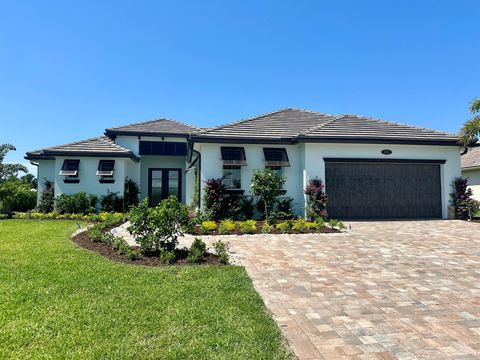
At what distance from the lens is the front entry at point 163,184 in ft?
68.0

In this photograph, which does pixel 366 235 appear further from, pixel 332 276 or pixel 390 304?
pixel 390 304

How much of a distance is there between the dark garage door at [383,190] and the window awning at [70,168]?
1343 centimetres

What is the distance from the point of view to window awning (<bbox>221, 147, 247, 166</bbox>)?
13.8 meters

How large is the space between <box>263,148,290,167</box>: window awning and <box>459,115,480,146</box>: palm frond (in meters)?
8.12

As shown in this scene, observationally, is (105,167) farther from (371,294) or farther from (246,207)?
(371,294)

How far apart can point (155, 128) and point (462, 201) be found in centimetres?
1878

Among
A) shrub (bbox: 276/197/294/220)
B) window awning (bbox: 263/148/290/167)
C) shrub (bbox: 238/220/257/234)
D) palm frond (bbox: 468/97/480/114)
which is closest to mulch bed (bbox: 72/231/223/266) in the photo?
shrub (bbox: 238/220/257/234)

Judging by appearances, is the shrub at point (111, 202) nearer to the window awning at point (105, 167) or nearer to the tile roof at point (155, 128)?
the window awning at point (105, 167)

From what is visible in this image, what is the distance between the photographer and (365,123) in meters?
15.4

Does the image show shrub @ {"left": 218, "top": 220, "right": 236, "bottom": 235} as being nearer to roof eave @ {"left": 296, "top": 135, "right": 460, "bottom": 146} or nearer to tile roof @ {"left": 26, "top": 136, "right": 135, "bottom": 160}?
roof eave @ {"left": 296, "top": 135, "right": 460, "bottom": 146}

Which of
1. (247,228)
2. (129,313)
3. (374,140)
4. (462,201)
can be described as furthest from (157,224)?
(462,201)

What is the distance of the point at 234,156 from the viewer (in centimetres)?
1406

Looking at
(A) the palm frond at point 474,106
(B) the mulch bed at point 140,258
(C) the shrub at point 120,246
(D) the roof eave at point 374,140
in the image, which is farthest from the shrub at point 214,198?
(A) the palm frond at point 474,106

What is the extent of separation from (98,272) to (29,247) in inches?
137
